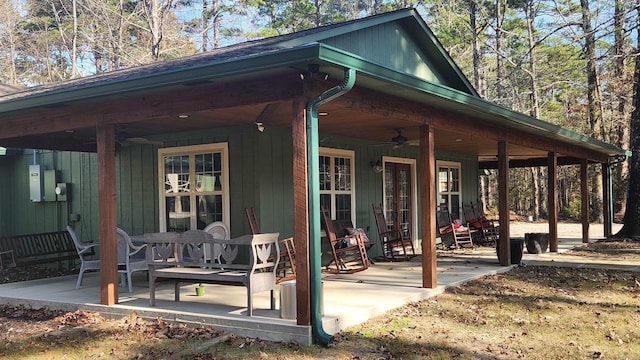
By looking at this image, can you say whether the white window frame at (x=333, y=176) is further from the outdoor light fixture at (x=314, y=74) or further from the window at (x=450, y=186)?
the outdoor light fixture at (x=314, y=74)

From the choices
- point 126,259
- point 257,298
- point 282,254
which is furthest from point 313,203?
point 126,259

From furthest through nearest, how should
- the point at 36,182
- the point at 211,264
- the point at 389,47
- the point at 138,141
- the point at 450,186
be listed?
1. the point at 450,186
2. the point at 36,182
3. the point at 389,47
4. the point at 138,141
5. the point at 211,264

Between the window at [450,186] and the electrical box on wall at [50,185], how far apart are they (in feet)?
25.0

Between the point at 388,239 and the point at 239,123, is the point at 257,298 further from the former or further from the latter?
the point at 388,239

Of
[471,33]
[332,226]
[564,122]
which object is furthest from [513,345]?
[564,122]

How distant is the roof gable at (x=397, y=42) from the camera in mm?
8633

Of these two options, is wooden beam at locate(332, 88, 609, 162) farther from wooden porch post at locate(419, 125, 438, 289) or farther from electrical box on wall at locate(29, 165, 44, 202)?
electrical box on wall at locate(29, 165, 44, 202)

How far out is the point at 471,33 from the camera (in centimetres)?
2328

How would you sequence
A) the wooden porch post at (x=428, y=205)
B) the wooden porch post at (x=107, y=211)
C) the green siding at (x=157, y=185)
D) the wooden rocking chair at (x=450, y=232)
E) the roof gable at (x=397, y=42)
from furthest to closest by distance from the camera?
the wooden rocking chair at (x=450, y=232) < the roof gable at (x=397, y=42) < the green siding at (x=157, y=185) < the wooden porch post at (x=428, y=205) < the wooden porch post at (x=107, y=211)

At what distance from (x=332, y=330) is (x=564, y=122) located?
23523 mm

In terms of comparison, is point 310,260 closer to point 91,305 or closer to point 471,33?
point 91,305

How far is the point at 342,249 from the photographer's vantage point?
7816mm

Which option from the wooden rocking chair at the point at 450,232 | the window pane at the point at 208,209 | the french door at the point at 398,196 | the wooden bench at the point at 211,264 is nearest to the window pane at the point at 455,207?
the wooden rocking chair at the point at 450,232

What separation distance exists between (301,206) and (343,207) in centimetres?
469
